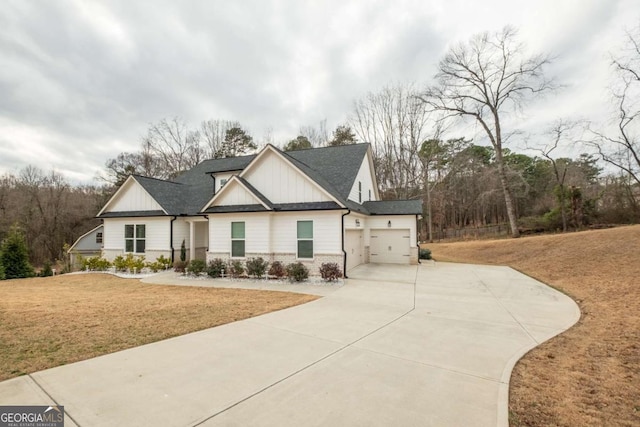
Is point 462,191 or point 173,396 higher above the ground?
point 462,191

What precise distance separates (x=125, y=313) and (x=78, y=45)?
11.8 metres

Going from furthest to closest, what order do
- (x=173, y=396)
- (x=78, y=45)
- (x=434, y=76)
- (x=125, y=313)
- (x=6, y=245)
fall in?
(x=434, y=76)
(x=6, y=245)
(x=78, y=45)
(x=125, y=313)
(x=173, y=396)

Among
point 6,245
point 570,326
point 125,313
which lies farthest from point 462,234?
point 6,245

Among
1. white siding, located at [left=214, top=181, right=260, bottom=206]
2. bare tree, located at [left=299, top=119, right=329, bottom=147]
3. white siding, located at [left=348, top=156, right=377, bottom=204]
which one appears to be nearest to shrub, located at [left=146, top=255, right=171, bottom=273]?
white siding, located at [left=214, top=181, right=260, bottom=206]

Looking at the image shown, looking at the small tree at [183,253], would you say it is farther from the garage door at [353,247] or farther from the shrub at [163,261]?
the garage door at [353,247]

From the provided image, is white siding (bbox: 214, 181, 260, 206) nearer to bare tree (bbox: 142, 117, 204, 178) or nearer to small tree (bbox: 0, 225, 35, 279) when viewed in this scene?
small tree (bbox: 0, 225, 35, 279)

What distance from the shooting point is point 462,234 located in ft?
118

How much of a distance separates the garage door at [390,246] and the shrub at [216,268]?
29.7 ft

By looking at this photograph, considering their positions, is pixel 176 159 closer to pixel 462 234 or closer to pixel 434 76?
pixel 434 76

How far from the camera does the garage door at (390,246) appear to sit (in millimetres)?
17297

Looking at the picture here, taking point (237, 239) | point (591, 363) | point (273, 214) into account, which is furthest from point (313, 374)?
point (237, 239)

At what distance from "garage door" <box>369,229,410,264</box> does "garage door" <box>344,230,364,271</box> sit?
4.19ft

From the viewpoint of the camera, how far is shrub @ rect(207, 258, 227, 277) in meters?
13.2

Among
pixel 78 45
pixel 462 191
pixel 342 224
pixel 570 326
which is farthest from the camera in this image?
pixel 462 191
